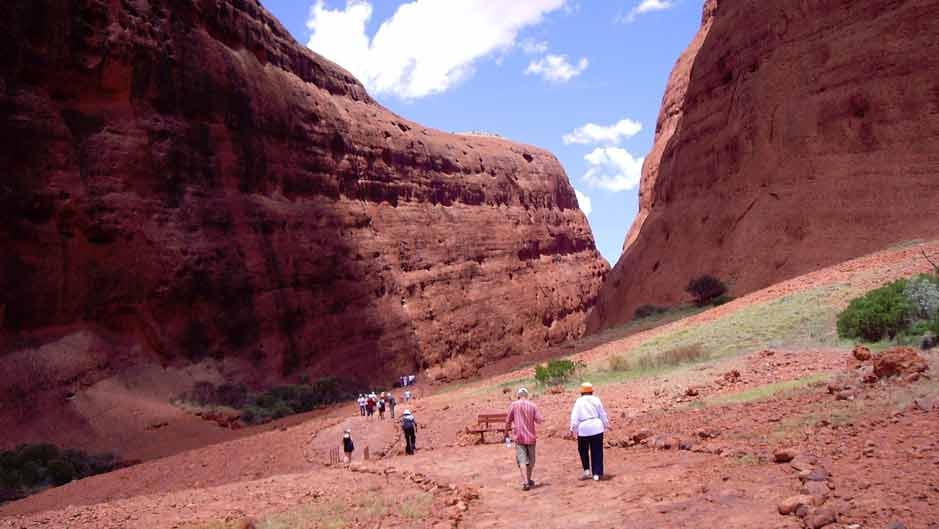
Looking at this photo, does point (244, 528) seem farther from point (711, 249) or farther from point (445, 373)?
point (445, 373)

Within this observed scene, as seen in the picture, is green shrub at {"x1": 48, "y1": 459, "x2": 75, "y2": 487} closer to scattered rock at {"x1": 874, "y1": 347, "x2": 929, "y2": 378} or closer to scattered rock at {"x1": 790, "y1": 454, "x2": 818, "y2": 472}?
scattered rock at {"x1": 790, "y1": 454, "x2": 818, "y2": 472}

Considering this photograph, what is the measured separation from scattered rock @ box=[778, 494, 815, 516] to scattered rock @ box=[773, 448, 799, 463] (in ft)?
4.92

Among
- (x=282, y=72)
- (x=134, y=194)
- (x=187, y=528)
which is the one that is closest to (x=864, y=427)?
(x=187, y=528)

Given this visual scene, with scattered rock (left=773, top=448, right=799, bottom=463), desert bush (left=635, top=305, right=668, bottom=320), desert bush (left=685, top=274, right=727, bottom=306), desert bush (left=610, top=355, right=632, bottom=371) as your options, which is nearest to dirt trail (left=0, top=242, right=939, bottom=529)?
scattered rock (left=773, top=448, right=799, bottom=463)

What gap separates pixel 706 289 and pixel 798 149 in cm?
630

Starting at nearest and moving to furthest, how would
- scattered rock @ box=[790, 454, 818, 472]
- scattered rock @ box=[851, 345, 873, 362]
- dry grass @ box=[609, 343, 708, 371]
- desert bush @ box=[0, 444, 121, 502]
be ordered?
scattered rock @ box=[790, 454, 818, 472] → scattered rock @ box=[851, 345, 873, 362] → dry grass @ box=[609, 343, 708, 371] → desert bush @ box=[0, 444, 121, 502]

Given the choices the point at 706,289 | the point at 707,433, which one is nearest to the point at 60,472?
the point at 707,433

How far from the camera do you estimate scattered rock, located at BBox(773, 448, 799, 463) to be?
23.8 feet

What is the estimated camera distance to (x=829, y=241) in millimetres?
25844

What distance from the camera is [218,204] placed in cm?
3481

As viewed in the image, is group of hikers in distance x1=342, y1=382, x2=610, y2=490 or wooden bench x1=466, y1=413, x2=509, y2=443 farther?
wooden bench x1=466, y1=413, x2=509, y2=443

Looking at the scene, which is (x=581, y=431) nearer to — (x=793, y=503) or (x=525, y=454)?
(x=525, y=454)

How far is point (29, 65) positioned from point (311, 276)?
15935 mm

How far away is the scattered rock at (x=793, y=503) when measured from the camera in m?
5.72
